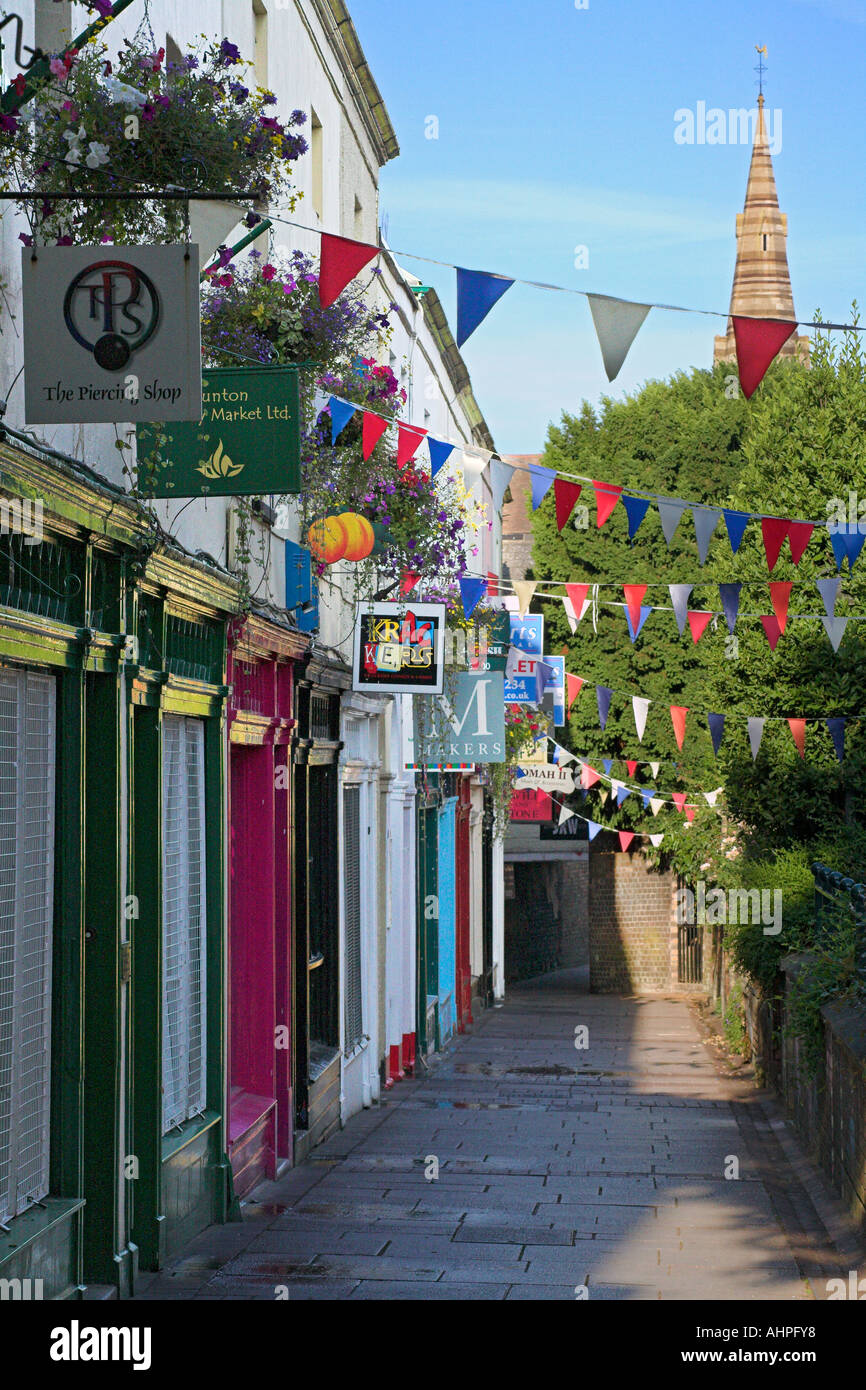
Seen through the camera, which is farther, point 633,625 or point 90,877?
point 633,625

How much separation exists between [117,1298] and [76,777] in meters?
2.33

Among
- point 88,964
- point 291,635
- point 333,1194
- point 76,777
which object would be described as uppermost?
point 291,635

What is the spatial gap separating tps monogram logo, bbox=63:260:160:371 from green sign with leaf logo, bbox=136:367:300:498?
1670 millimetres

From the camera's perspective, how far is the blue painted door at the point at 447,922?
899 inches

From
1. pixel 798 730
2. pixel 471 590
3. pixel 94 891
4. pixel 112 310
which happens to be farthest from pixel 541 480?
pixel 798 730

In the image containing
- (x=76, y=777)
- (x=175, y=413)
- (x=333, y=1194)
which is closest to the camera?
(x=175, y=413)

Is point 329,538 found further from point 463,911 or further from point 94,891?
point 463,911

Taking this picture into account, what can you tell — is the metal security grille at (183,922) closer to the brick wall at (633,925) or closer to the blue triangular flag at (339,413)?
the blue triangular flag at (339,413)

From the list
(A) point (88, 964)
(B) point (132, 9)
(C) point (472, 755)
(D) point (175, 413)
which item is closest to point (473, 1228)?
(A) point (88, 964)

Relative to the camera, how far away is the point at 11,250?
597 cm

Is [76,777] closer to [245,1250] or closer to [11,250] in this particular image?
[11,250]

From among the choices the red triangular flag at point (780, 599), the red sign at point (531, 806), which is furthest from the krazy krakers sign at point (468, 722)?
the red sign at point (531, 806)

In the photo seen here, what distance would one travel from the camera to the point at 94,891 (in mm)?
7234

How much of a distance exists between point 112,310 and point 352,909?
1003cm
